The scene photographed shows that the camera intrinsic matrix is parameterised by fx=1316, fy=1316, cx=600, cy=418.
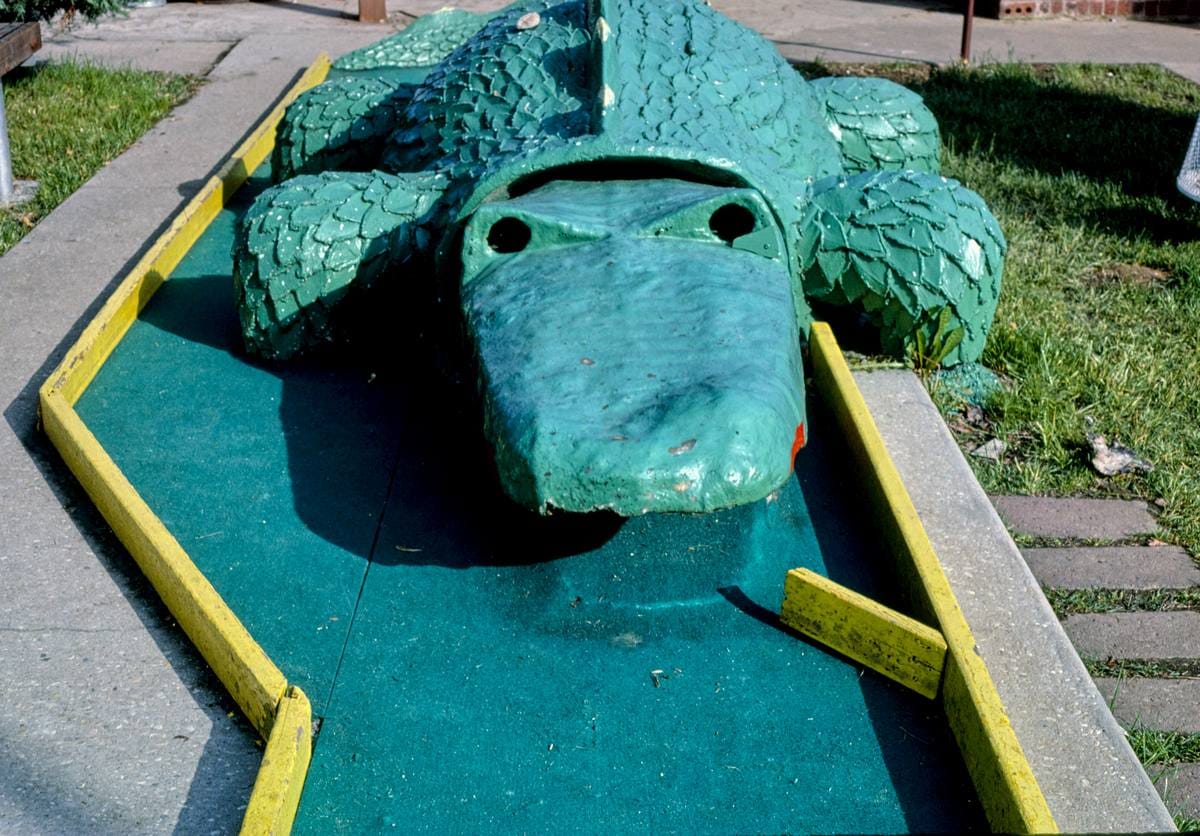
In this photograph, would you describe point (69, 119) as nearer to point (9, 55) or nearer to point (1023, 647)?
point (9, 55)

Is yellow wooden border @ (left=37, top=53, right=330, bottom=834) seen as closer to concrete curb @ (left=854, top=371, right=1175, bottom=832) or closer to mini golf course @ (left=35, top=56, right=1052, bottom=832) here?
mini golf course @ (left=35, top=56, right=1052, bottom=832)

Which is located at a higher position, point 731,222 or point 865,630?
point 731,222

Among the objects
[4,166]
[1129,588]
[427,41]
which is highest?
[427,41]

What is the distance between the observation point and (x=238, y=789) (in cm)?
278

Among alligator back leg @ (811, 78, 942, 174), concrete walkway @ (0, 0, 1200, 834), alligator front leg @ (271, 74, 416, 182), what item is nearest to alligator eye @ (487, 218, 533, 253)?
concrete walkway @ (0, 0, 1200, 834)

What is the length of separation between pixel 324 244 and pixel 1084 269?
3.22m

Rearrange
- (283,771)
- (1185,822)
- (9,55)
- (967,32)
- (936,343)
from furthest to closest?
1. (967,32)
2. (9,55)
3. (936,343)
4. (1185,822)
5. (283,771)

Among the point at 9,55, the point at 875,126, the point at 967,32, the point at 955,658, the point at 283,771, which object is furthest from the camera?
the point at 967,32

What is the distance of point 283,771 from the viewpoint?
2.63m

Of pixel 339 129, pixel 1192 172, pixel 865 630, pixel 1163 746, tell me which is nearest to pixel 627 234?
pixel 865 630

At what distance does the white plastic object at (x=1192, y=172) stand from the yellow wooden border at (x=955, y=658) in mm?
2836

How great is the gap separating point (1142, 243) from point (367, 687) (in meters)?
4.24

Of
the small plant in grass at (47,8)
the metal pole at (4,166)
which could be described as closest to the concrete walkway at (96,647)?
the metal pole at (4,166)

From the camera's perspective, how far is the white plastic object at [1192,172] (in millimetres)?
6000
